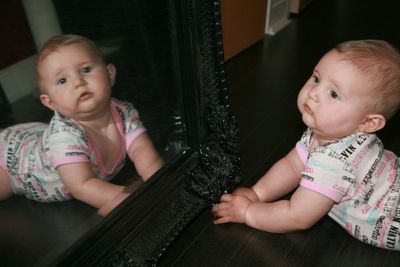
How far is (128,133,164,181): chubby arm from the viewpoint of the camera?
0.96m

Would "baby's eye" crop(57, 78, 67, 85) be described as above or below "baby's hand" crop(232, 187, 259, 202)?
above

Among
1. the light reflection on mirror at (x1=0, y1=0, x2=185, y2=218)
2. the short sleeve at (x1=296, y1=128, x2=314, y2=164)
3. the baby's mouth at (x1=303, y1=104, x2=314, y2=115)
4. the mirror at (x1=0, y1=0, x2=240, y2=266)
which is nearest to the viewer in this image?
the light reflection on mirror at (x1=0, y1=0, x2=185, y2=218)

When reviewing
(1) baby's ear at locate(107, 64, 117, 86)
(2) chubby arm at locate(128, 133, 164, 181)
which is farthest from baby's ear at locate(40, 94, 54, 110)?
(2) chubby arm at locate(128, 133, 164, 181)

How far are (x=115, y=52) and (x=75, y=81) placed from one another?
4.2 inches

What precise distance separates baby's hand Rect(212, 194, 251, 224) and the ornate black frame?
0.09ft

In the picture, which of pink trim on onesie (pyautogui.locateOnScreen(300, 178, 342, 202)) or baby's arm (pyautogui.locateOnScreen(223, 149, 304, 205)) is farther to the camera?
baby's arm (pyautogui.locateOnScreen(223, 149, 304, 205))

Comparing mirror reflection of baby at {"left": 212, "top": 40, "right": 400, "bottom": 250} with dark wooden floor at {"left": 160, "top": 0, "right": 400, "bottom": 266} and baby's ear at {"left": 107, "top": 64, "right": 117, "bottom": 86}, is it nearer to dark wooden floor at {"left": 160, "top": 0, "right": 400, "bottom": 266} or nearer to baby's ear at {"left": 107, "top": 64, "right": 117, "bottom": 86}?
dark wooden floor at {"left": 160, "top": 0, "right": 400, "bottom": 266}

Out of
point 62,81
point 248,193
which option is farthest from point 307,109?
A: point 62,81

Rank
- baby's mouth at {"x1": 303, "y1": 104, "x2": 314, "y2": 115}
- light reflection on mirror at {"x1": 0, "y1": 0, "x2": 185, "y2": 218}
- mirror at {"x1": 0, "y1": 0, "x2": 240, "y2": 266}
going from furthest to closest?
baby's mouth at {"x1": 303, "y1": 104, "x2": 314, "y2": 115}, mirror at {"x1": 0, "y1": 0, "x2": 240, "y2": 266}, light reflection on mirror at {"x1": 0, "y1": 0, "x2": 185, "y2": 218}

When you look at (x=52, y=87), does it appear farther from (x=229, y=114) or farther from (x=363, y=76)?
(x=363, y=76)

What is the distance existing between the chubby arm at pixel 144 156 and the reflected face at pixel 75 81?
0.14 m

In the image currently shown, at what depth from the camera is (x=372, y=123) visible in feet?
2.75

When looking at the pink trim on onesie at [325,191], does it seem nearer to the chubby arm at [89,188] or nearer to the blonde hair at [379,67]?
the blonde hair at [379,67]

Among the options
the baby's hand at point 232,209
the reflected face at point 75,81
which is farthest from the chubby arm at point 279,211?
the reflected face at point 75,81
